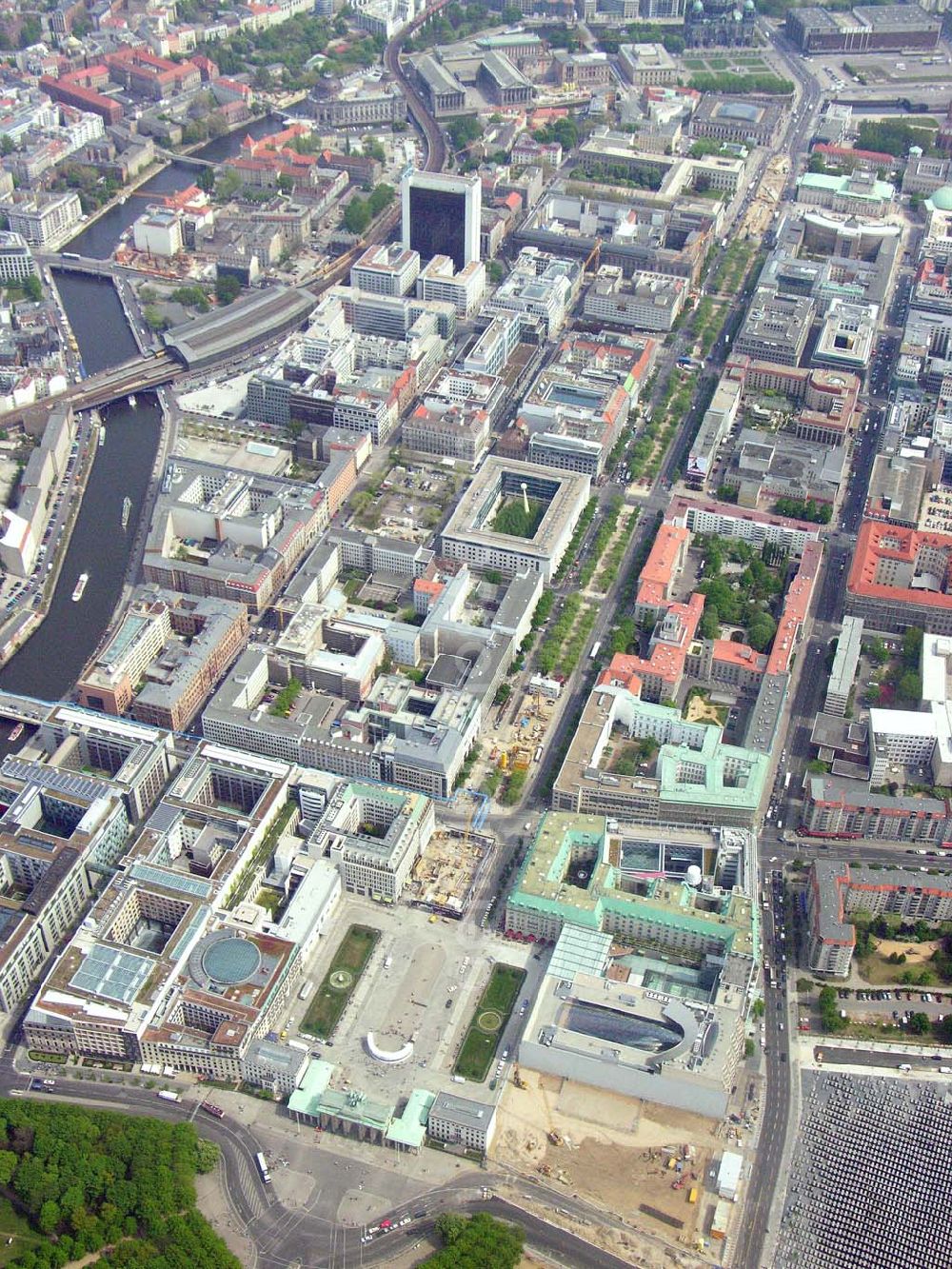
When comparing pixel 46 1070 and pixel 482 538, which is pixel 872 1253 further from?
pixel 482 538

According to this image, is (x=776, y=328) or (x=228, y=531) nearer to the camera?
(x=228, y=531)

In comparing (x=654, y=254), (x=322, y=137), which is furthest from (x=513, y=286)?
(x=322, y=137)

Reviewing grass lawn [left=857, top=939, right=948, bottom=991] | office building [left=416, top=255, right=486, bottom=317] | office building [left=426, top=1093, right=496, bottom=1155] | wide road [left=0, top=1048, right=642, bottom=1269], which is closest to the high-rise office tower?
office building [left=416, top=255, right=486, bottom=317]

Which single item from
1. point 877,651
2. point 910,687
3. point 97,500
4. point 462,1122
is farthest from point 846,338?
point 462,1122

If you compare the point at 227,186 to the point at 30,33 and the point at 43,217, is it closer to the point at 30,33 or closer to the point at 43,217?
the point at 43,217

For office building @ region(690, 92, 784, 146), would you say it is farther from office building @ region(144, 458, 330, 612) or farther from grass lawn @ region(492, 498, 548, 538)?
office building @ region(144, 458, 330, 612)
